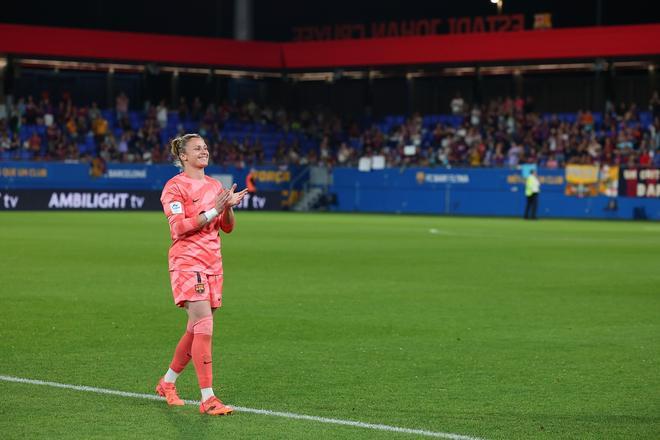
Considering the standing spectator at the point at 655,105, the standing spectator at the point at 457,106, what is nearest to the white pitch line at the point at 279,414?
the standing spectator at the point at 655,105

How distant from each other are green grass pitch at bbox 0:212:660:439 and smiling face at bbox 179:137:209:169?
1.83 meters

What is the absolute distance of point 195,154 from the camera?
841 cm

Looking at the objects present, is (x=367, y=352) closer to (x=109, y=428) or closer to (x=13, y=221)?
(x=109, y=428)

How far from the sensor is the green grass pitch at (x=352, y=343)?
27.2ft

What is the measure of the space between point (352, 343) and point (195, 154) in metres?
4.36

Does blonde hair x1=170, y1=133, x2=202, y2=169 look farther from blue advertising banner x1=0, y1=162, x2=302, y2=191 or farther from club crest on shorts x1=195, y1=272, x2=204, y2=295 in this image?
blue advertising banner x1=0, y1=162, x2=302, y2=191

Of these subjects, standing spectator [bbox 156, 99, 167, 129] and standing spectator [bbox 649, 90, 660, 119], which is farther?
standing spectator [bbox 156, 99, 167, 129]

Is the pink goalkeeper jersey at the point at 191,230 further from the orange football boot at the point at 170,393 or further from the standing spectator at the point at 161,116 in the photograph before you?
the standing spectator at the point at 161,116

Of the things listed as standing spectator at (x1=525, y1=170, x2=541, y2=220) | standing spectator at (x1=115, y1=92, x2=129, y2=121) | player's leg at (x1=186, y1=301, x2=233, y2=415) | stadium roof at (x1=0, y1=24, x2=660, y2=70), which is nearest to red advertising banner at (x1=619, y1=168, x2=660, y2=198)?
standing spectator at (x1=525, y1=170, x2=541, y2=220)

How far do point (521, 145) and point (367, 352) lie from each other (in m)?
46.5

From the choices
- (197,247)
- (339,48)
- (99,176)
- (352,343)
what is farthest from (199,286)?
(339,48)

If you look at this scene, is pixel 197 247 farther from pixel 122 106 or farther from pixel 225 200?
pixel 122 106

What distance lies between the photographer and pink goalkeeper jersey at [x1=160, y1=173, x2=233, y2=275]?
27.2ft

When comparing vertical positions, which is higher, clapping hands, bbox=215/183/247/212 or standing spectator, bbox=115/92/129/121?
standing spectator, bbox=115/92/129/121
